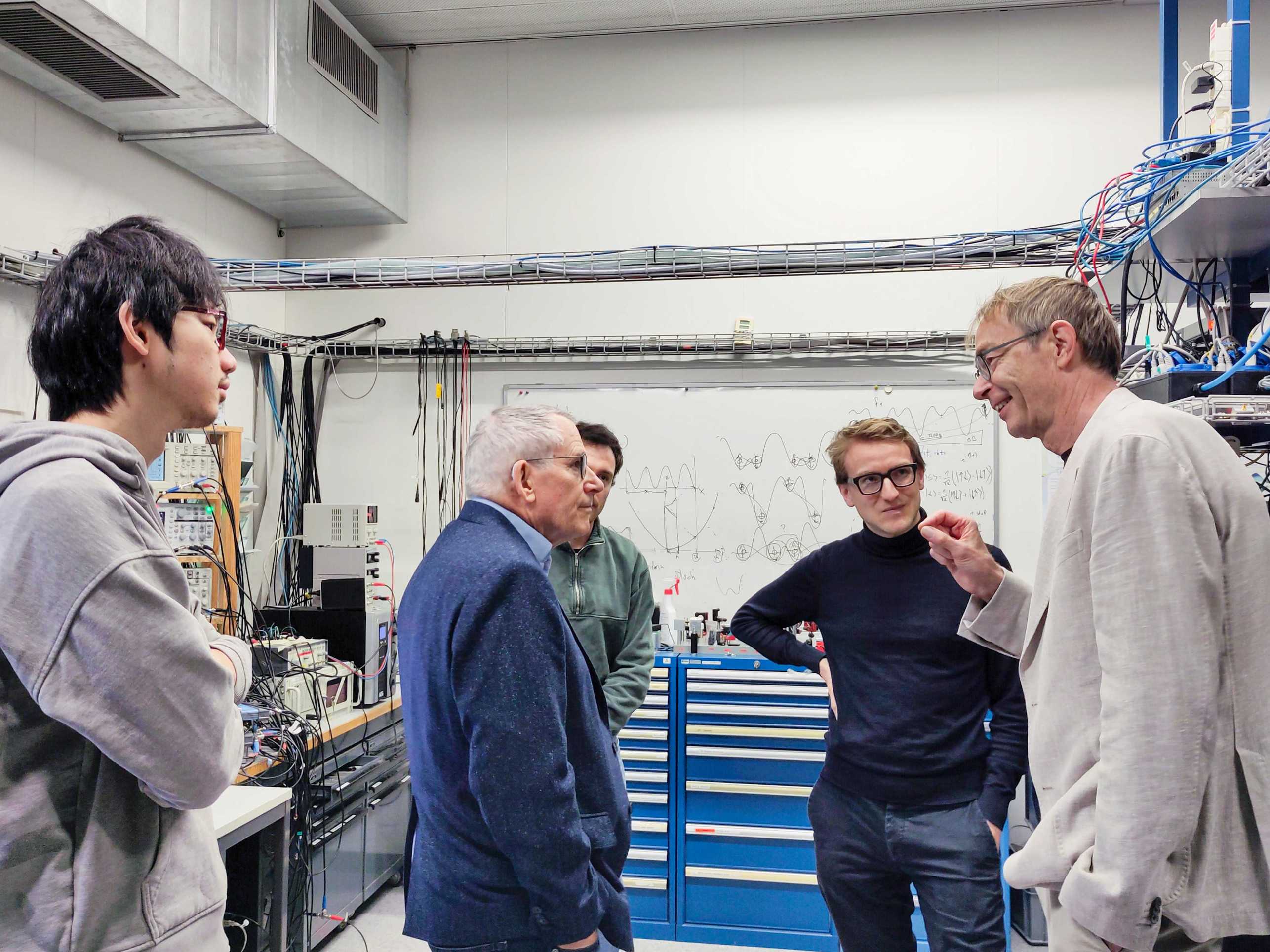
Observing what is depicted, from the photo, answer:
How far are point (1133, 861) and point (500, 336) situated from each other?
3772 mm

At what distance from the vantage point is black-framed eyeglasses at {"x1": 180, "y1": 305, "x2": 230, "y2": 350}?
40.6 inches

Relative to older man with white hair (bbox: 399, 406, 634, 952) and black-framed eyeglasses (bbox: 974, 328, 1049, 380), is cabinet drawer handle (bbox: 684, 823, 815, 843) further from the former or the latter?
black-framed eyeglasses (bbox: 974, 328, 1049, 380)

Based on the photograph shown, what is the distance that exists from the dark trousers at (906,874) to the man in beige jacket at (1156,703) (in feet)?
1.82

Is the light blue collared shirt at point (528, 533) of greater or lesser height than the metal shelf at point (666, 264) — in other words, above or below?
below

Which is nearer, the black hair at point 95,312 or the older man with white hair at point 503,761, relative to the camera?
the black hair at point 95,312

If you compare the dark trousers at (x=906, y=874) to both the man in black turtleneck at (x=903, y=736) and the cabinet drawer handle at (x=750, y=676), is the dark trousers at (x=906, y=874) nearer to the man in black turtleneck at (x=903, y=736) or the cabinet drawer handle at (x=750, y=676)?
the man in black turtleneck at (x=903, y=736)

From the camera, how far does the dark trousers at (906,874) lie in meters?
1.67

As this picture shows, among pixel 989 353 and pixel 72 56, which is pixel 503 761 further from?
pixel 72 56

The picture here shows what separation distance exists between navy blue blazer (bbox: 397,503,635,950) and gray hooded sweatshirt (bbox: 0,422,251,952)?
0.41 metres

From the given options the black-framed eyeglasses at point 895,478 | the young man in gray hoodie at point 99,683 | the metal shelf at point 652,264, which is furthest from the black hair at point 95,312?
the metal shelf at point 652,264

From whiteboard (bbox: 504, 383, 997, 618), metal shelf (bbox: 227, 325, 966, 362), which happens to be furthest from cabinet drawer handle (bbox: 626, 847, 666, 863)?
metal shelf (bbox: 227, 325, 966, 362)

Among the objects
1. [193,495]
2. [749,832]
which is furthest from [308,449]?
[749,832]

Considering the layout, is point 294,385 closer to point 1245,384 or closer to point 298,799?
point 298,799

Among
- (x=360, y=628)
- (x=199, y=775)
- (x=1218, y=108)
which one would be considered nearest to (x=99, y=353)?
(x=199, y=775)
